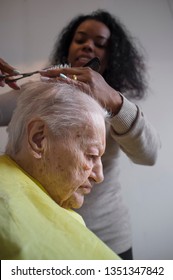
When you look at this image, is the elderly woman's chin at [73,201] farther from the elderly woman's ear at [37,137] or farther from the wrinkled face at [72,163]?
the elderly woman's ear at [37,137]

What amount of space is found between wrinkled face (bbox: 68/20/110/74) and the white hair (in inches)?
14.8

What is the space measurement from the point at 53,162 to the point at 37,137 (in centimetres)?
6

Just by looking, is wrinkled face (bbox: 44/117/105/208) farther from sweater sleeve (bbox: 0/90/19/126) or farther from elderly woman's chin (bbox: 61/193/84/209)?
sweater sleeve (bbox: 0/90/19/126)

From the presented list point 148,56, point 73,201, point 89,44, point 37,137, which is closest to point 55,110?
point 37,137

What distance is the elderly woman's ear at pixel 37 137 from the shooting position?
0.58 meters

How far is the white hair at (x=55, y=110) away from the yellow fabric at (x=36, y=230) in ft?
0.39

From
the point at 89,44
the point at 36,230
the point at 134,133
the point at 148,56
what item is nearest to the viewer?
the point at 36,230

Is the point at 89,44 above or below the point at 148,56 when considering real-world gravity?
above

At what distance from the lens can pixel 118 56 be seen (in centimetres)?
107

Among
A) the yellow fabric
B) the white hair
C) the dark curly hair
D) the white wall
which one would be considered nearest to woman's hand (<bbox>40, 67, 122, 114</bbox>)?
the white hair

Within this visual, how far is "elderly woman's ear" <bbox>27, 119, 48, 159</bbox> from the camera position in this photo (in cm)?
58

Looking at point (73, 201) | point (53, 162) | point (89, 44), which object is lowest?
point (73, 201)

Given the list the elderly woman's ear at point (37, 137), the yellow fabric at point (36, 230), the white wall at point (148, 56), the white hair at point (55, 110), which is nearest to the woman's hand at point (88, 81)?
the white hair at point (55, 110)

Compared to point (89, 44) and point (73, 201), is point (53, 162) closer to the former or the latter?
point (73, 201)
